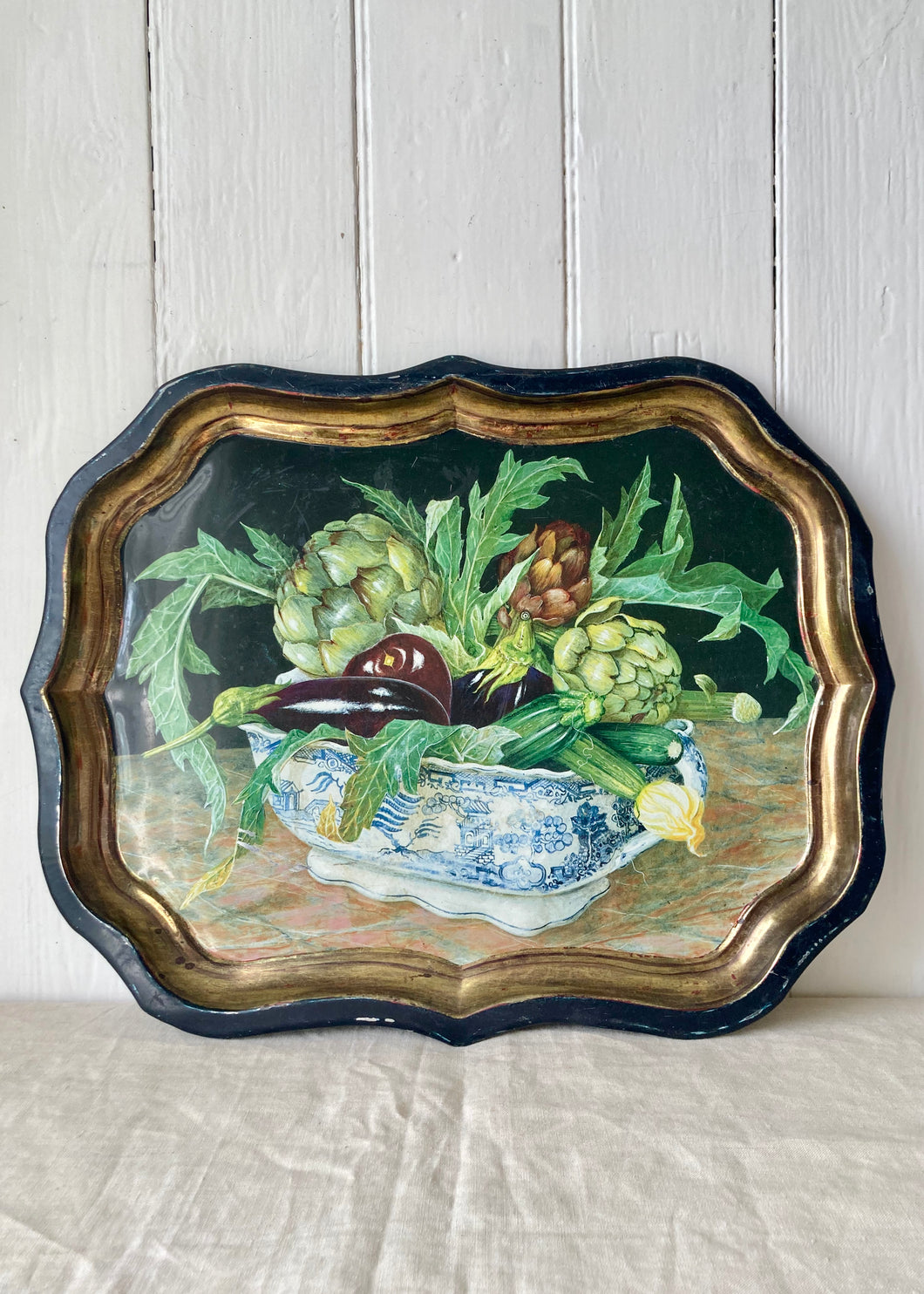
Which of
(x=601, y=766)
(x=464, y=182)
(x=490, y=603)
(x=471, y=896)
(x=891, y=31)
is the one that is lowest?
(x=471, y=896)

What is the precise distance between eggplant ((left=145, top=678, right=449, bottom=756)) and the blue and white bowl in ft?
0.08

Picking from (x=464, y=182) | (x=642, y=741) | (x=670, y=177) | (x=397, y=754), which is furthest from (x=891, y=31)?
(x=397, y=754)

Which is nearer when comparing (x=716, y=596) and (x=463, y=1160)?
(x=463, y=1160)

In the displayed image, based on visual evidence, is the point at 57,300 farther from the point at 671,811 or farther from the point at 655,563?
the point at 671,811

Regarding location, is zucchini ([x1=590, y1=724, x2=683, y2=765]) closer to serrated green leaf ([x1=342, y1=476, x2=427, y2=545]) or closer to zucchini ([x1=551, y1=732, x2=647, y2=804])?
zucchini ([x1=551, y1=732, x2=647, y2=804])

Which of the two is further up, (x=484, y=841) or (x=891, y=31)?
(x=891, y=31)

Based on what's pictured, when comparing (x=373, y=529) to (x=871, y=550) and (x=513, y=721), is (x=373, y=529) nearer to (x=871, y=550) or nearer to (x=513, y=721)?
(x=513, y=721)

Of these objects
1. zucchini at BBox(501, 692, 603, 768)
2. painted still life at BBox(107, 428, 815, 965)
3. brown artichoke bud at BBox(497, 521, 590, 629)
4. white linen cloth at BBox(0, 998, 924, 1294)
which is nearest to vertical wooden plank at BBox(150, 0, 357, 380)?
painted still life at BBox(107, 428, 815, 965)

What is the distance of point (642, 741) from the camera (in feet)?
2.12

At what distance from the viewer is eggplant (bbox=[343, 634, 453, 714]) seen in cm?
65

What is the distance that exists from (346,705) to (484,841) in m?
0.16

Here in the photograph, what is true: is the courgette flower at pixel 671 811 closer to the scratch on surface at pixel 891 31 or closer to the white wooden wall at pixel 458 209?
the white wooden wall at pixel 458 209

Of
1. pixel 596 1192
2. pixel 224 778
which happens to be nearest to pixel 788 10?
pixel 224 778

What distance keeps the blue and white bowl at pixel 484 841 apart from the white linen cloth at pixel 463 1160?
0.10 metres
